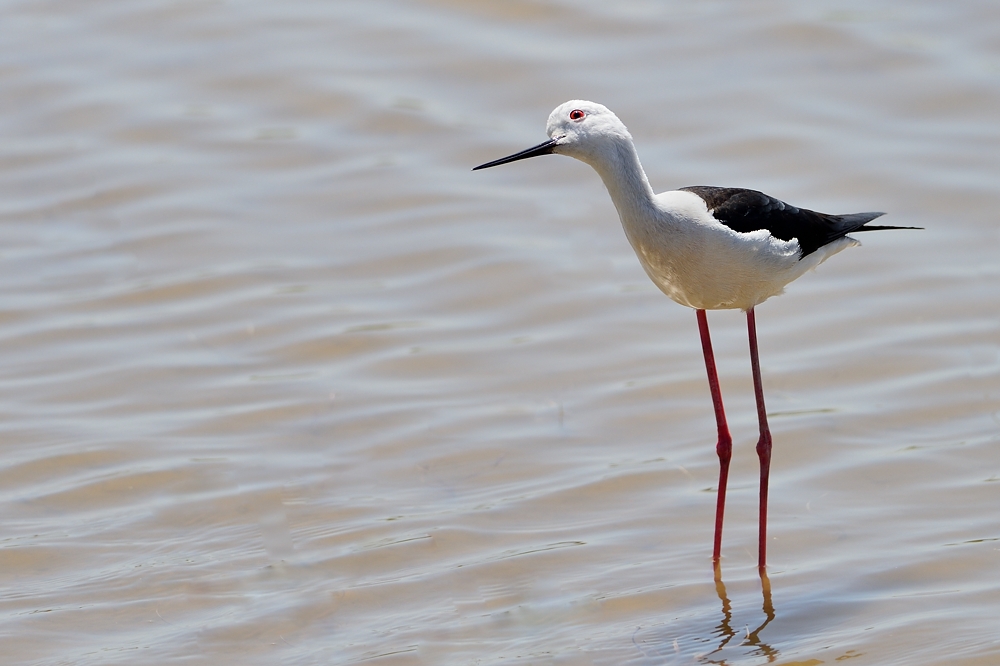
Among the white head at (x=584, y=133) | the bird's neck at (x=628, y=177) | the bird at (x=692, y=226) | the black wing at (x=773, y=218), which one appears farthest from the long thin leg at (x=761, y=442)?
the white head at (x=584, y=133)

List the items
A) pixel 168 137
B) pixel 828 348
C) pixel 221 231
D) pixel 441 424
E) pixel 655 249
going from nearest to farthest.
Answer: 1. pixel 655 249
2. pixel 441 424
3. pixel 828 348
4. pixel 221 231
5. pixel 168 137

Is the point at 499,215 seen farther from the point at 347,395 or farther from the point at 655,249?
the point at 655,249

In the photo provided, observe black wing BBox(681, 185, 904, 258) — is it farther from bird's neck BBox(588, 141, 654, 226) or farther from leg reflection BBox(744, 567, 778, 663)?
leg reflection BBox(744, 567, 778, 663)

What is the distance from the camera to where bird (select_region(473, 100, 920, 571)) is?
16.6 feet

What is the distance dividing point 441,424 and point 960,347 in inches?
111

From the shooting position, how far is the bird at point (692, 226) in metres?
5.07

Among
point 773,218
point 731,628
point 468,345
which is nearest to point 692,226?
point 773,218

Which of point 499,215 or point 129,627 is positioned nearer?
point 129,627

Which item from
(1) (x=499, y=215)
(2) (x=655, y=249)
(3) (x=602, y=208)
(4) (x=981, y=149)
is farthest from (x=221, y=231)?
(4) (x=981, y=149)

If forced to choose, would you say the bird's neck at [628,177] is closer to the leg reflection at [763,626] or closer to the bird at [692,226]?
the bird at [692,226]

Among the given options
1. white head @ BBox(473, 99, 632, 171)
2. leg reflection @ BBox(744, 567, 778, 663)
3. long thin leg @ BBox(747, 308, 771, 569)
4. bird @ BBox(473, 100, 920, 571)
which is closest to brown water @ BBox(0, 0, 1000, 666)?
leg reflection @ BBox(744, 567, 778, 663)

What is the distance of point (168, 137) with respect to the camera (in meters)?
10.1

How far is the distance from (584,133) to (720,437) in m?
1.68

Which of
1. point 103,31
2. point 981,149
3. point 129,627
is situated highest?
point 103,31
